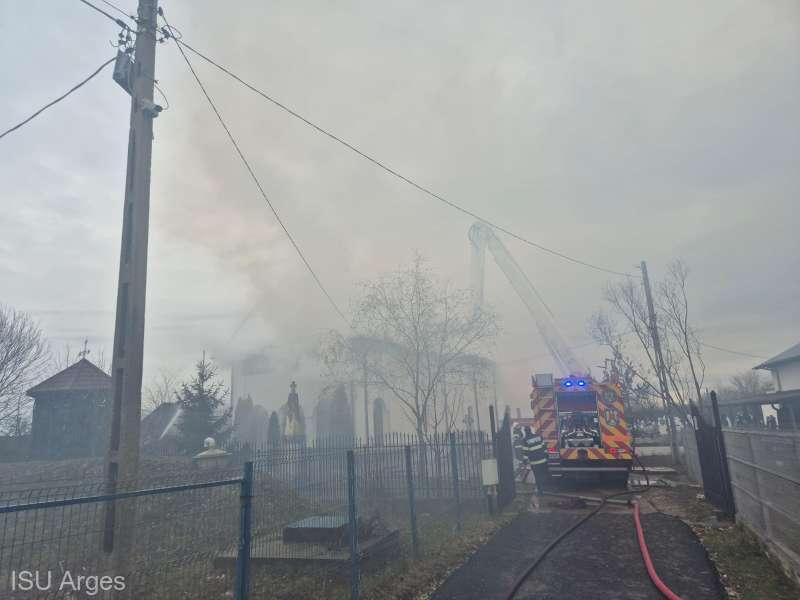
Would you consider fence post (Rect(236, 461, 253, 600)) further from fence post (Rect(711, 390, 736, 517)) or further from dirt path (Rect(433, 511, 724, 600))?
fence post (Rect(711, 390, 736, 517))

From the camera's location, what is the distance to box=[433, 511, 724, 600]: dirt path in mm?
6113

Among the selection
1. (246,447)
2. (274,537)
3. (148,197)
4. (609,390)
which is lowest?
(274,537)

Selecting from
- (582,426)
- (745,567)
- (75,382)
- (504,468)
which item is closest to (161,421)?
(75,382)

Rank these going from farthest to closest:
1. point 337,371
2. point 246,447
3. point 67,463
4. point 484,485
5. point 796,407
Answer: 1. point 796,407
2. point 337,371
3. point 67,463
4. point 246,447
5. point 484,485

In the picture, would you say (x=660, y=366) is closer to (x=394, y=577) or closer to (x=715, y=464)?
(x=715, y=464)

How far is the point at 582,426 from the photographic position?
14734 mm

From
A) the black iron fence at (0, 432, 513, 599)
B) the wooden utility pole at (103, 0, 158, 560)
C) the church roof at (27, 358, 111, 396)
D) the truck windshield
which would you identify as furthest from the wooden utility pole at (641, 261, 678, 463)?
the church roof at (27, 358, 111, 396)

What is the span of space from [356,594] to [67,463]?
15518 millimetres

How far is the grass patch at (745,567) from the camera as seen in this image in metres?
5.73

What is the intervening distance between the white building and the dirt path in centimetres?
3505

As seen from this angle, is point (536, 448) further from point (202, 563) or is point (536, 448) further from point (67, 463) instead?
point (67, 463)

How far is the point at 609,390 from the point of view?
47.7ft

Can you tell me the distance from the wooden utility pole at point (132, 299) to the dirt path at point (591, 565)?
443 centimetres

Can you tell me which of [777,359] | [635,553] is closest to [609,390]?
[635,553]
